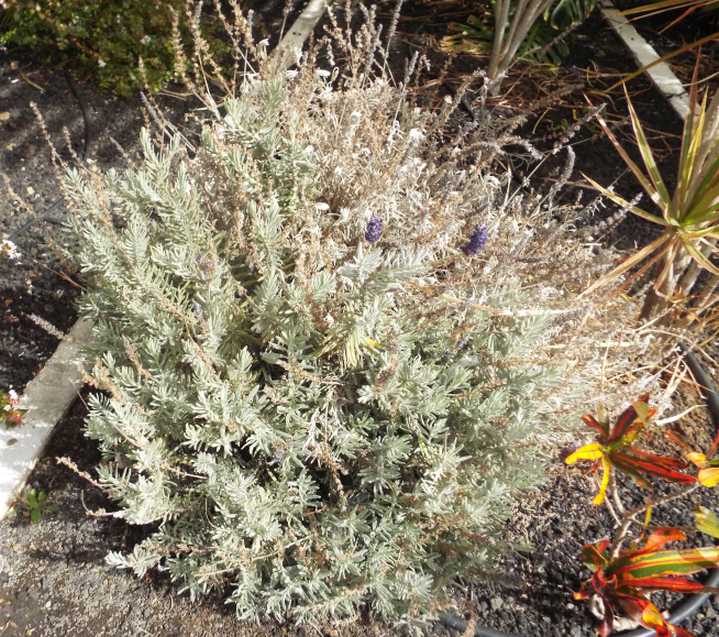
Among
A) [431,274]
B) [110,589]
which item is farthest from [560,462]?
[110,589]

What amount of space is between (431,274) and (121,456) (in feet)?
4.16

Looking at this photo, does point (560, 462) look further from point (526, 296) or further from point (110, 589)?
point (110, 589)

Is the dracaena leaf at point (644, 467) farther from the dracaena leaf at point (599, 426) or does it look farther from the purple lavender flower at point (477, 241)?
the purple lavender flower at point (477, 241)

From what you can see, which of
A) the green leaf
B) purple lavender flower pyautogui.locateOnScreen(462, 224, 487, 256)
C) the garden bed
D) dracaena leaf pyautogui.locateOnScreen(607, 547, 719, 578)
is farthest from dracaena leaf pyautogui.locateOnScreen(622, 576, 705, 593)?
purple lavender flower pyautogui.locateOnScreen(462, 224, 487, 256)

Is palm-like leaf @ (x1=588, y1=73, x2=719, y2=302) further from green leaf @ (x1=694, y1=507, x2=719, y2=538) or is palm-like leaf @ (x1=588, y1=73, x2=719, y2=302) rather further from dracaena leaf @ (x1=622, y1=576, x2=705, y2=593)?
dracaena leaf @ (x1=622, y1=576, x2=705, y2=593)

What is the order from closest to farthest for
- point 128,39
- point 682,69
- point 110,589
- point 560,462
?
point 110,589 → point 560,462 → point 128,39 → point 682,69

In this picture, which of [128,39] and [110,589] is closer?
[110,589]

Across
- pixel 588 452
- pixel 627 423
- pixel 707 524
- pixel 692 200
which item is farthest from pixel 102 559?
pixel 692 200

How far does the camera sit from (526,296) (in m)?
2.02

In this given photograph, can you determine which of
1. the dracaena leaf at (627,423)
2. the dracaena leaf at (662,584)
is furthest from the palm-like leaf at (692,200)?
the dracaena leaf at (662,584)

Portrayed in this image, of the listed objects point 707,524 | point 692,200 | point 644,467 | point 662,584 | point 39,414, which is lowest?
point 662,584

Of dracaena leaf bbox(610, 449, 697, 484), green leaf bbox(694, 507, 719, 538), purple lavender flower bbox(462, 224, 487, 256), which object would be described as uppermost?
purple lavender flower bbox(462, 224, 487, 256)

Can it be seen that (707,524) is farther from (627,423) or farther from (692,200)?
(692,200)

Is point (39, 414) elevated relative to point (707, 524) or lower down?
elevated
